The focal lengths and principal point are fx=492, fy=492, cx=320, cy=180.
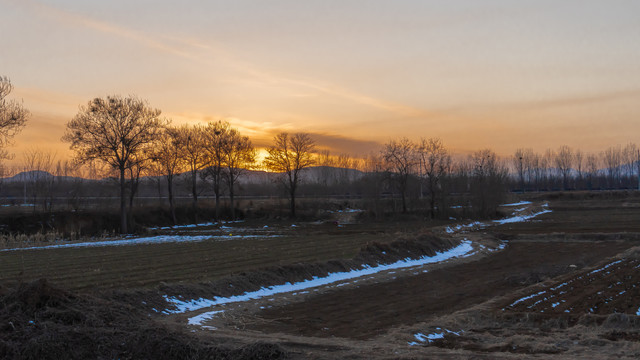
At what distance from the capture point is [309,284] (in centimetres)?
1948

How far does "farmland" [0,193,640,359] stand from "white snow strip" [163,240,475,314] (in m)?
0.06

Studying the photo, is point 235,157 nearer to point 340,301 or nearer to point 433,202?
point 433,202

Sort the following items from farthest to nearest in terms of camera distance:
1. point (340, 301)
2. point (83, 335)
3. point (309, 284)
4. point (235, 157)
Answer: point (235, 157)
point (309, 284)
point (340, 301)
point (83, 335)

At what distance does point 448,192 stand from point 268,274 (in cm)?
5450

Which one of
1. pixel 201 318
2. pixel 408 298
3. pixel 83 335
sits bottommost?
pixel 408 298

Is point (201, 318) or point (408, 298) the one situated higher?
point (201, 318)

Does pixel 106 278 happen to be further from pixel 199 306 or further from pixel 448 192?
pixel 448 192

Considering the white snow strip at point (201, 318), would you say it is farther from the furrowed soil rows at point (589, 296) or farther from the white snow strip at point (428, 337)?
the furrowed soil rows at point (589, 296)

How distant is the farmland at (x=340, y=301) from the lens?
978 cm

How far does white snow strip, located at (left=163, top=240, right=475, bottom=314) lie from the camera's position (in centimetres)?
1525

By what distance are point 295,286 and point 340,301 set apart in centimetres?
318

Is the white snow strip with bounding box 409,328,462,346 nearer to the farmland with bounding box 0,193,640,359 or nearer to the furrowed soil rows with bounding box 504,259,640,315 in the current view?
the farmland with bounding box 0,193,640,359

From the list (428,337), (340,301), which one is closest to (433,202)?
(340,301)

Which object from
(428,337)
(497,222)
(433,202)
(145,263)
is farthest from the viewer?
(433,202)
